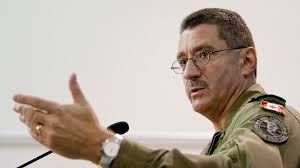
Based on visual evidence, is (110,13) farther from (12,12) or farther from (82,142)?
(82,142)

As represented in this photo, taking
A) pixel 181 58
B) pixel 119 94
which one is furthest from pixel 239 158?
pixel 119 94

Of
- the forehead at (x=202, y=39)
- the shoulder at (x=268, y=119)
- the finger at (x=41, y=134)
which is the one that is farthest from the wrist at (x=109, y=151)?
the forehead at (x=202, y=39)

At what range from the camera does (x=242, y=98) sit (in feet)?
4.88

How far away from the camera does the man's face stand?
1533 mm

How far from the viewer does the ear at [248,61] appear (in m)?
1.59

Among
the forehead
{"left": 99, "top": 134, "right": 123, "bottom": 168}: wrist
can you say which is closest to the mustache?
the forehead

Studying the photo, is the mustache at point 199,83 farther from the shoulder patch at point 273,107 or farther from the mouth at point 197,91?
the shoulder patch at point 273,107

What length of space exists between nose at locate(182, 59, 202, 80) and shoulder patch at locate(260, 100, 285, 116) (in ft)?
1.25

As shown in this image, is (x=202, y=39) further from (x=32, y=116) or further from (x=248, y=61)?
(x=32, y=116)

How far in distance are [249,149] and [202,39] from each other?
680 millimetres

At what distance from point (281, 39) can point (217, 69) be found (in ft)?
4.43

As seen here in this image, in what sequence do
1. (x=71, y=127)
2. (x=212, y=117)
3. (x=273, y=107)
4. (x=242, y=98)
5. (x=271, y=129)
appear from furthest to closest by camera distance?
(x=212, y=117) < (x=242, y=98) < (x=273, y=107) < (x=271, y=129) < (x=71, y=127)

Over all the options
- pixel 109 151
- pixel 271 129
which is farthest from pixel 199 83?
pixel 109 151

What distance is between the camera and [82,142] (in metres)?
0.86
